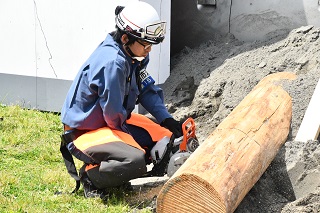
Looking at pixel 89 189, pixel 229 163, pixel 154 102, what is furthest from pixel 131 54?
pixel 229 163

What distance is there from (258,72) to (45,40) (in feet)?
8.35

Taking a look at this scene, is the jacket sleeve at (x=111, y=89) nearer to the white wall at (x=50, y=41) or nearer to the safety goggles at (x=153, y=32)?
the safety goggles at (x=153, y=32)

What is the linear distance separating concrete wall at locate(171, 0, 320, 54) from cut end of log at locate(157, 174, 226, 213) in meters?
3.25

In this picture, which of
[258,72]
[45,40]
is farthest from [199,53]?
[45,40]

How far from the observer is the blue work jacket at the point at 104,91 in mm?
5125

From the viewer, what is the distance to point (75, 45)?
7.54 meters

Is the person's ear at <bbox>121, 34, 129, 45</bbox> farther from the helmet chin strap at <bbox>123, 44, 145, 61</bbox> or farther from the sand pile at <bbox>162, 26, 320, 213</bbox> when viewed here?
the sand pile at <bbox>162, 26, 320, 213</bbox>

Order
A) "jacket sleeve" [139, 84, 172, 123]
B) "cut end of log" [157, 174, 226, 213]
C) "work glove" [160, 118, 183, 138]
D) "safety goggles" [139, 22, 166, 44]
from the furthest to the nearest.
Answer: "jacket sleeve" [139, 84, 172, 123], "work glove" [160, 118, 183, 138], "safety goggles" [139, 22, 166, 44], "cut end of log" [157, 174, 226, 213]

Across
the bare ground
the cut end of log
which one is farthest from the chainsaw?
the cut end of log

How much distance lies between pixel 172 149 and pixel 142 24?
1025mm

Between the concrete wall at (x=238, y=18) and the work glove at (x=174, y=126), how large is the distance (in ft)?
7.05

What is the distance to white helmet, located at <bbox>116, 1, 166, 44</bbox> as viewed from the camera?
522cm

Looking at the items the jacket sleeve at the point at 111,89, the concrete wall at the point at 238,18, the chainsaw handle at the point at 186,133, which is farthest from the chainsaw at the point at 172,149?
the concrete wall at the point at 238,18

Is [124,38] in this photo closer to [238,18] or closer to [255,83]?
[255,83]
